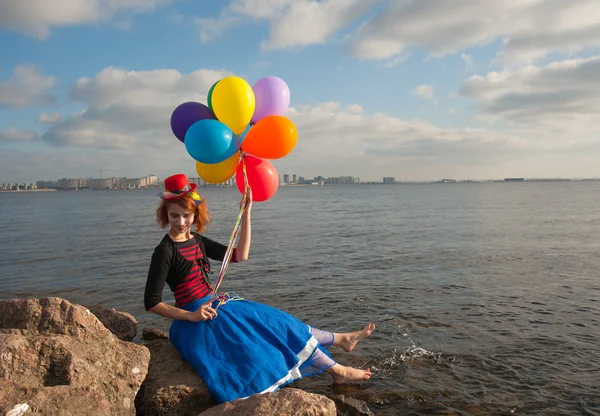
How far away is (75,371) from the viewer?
4.06 metres

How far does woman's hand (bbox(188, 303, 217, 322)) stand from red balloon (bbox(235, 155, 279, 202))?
4.80ft

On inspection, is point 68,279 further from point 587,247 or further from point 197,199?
point 587,247

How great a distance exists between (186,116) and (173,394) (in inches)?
130

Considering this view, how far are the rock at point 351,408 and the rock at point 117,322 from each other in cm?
315

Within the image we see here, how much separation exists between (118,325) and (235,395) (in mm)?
2726

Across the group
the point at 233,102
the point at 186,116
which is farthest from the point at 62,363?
the point at 233,102

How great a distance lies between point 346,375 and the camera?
5512mm

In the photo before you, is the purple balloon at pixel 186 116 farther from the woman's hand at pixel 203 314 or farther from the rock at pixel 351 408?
the rock at pixel 351 408

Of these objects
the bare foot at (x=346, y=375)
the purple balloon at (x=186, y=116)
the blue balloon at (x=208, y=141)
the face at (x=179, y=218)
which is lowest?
the bare foot at (x=346, y=375)

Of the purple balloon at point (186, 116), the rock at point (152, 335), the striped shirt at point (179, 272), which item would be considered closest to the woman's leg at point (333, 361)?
the striped shirt at point (179, 272)

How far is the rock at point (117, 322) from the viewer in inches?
245

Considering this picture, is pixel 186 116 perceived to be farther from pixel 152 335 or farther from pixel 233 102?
pixel 152 335

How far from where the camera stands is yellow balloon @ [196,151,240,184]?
5.59m

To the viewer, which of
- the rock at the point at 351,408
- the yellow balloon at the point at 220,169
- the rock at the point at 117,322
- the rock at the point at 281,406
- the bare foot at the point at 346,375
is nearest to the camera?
the rock at the point at 281,406
